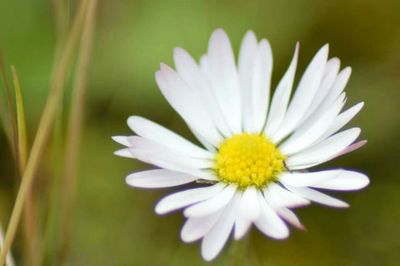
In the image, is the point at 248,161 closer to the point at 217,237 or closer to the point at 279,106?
the point at 279,106

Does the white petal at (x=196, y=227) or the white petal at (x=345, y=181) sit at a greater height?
the white petal at (x=345, y=181)

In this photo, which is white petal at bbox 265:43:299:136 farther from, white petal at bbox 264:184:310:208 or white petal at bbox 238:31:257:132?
white petal at bbox 264:184:310:208

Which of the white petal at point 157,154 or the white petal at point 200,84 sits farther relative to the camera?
the white petal at point 200,84

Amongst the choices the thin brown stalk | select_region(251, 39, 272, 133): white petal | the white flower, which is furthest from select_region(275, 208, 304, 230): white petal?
the thin brown stalk

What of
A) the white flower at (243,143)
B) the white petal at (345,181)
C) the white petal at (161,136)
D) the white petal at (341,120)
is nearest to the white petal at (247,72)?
the white flower at (243,143)

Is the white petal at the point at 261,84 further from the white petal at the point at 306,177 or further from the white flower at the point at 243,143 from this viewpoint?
the white petal at the point at 306,177

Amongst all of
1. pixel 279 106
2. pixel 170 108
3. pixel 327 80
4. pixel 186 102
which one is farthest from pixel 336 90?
pixel 170 108
